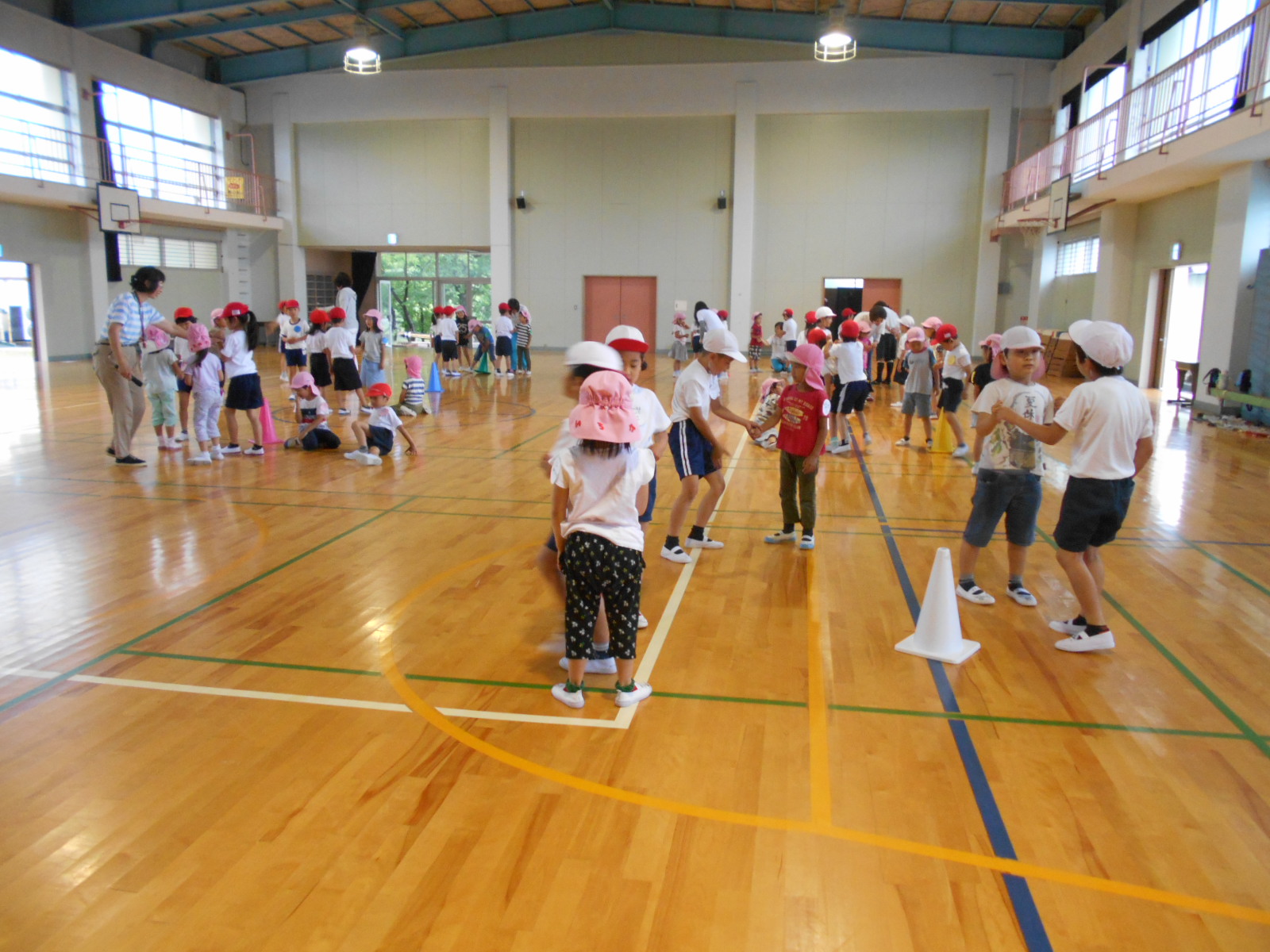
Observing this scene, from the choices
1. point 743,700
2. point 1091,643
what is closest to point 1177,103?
point 1091,643

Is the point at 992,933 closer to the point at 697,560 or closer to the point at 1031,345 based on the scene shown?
the point at 1031,345

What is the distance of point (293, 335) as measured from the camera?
53.2 ft

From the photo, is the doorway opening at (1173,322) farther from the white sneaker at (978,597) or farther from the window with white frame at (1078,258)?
the white sneaker at (978,597)

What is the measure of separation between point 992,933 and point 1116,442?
2.70m

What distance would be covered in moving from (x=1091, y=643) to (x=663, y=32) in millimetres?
24772

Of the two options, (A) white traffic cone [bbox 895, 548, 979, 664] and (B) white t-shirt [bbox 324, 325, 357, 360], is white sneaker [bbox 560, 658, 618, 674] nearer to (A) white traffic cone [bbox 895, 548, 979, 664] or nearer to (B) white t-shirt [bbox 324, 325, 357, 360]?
(A) white traffic cone [bbox 895, 548, 979, 664]

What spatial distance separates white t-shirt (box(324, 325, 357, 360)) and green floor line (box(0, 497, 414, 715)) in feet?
18.7

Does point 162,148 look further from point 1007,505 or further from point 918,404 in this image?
point 1007,505

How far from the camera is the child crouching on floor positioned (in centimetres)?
359

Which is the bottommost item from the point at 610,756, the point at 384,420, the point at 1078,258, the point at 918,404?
the point at 610,756

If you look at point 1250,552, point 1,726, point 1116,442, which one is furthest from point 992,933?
point 1250,552

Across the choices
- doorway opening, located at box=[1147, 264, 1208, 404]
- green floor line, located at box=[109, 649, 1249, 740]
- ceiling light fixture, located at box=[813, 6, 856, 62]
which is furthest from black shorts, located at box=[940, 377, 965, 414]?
doorway opening, located at box=[1147, 264, 1208, 404]

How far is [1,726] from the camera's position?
366 cm

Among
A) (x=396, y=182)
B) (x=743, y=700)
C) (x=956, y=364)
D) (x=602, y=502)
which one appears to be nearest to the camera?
(x=602, y=502)
